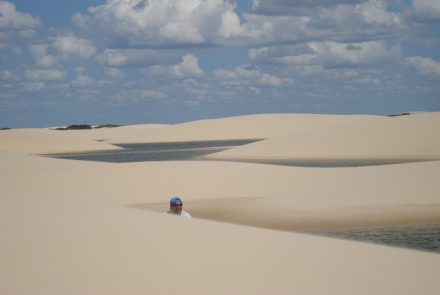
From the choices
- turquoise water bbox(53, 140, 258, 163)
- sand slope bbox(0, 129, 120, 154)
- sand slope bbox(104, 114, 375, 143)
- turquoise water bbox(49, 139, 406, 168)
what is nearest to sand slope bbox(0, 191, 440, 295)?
turquoise water bbox(49, 139, 406, 168)

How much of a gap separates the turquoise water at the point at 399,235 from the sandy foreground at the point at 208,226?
41.9 inches

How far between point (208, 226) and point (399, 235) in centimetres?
647

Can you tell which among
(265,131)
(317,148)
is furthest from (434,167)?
(265,131)

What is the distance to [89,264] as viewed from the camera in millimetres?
7824

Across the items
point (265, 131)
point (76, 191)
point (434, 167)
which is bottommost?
point (76, 191)

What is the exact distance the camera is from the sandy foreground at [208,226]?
726 centimetres

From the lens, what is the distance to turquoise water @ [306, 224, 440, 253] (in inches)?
550

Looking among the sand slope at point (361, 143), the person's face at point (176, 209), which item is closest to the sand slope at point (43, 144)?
the sand slope at point (361, 143)

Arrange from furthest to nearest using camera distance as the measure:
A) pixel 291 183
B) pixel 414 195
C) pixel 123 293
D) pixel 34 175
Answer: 1. pixel 34 175
2. pixel 291 183
3. pixel 414 195
4. pixel 123 293

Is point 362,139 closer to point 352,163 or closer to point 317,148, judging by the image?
point 317,148

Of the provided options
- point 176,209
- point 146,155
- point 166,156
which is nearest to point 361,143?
point 166,156

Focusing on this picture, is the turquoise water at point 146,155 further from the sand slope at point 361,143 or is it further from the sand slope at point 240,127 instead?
the sand slope at point 240,127

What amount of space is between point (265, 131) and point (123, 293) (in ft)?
366

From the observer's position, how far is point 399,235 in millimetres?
15547
